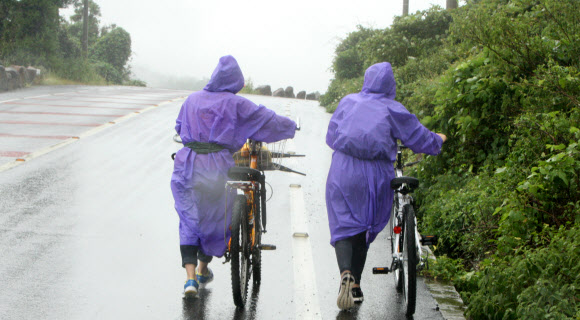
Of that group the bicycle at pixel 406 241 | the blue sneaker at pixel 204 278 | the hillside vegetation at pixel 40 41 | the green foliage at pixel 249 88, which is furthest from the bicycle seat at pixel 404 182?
the green foliage at pixel 249 88

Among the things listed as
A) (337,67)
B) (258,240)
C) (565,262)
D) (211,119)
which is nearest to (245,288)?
(258,240)

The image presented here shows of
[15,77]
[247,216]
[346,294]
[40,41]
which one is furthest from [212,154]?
[40,41]

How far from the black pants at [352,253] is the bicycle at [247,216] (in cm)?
71

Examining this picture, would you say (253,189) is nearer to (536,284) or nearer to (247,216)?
(247,216)

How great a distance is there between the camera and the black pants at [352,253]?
5.49 m

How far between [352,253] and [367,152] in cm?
80

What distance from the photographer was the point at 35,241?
23.5 ft

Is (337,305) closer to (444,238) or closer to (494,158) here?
(444,238)

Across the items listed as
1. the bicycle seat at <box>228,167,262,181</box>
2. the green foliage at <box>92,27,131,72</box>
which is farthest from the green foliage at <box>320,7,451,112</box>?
the green foliage at <box>92,27,131,72</box>

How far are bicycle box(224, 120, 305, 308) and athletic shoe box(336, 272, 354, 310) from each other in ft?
2.44

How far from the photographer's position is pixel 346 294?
5.32 meters

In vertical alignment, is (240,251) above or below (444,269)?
above

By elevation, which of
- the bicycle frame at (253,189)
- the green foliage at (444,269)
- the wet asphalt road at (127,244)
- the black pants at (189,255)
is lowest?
the wet asphalt road at (127,244)

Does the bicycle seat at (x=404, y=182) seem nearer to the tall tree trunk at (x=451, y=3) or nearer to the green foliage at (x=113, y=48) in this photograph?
the tall tree trunk at (x=451, y=3)
